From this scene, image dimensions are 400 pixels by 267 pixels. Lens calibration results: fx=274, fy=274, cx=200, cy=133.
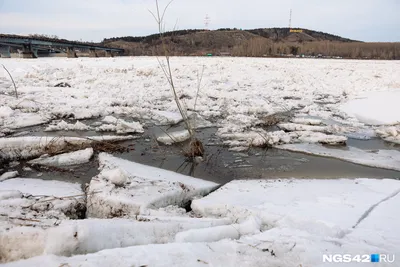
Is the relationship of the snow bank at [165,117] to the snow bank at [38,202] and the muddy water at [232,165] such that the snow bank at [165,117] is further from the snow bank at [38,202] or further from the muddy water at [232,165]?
the snow bank at [38,202]

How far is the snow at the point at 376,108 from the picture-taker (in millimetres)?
6125

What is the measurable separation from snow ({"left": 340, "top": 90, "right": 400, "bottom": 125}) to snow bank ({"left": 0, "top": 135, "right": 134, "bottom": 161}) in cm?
598

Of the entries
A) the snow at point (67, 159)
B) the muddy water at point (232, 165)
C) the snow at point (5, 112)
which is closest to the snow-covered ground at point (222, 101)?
the snow at point (5, 112)

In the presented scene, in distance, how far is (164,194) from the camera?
2631 mm

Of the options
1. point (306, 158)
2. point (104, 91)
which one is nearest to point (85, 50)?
point (104, 91)

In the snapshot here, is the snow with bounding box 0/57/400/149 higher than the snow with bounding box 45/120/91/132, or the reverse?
the snow with bounding box 0/57/400/149

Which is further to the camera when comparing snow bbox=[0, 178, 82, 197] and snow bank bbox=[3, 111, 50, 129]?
snow bank bbox=[3, 111, 50, 129]

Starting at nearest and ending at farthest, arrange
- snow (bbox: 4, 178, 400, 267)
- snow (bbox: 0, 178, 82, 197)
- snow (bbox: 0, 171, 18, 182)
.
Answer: snow (bbox: 4, 178, 400, 267)
snow (bbox: 0, 178, 82, 197)
snow (bbox: 0, 171, 18, 182)

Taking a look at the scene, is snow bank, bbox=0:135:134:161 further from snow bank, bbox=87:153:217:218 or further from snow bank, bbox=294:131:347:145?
snow bank, bbox=294:131:347:145

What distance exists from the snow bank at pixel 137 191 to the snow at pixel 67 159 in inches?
25.3

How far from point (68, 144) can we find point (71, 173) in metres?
0.92

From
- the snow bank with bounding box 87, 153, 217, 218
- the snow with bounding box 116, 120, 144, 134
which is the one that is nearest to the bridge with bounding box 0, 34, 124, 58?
the snow with bounding box 116, 120, 144, 134

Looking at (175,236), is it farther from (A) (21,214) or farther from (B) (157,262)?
(A) (21,214)

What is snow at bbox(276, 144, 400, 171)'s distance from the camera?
392 cm
